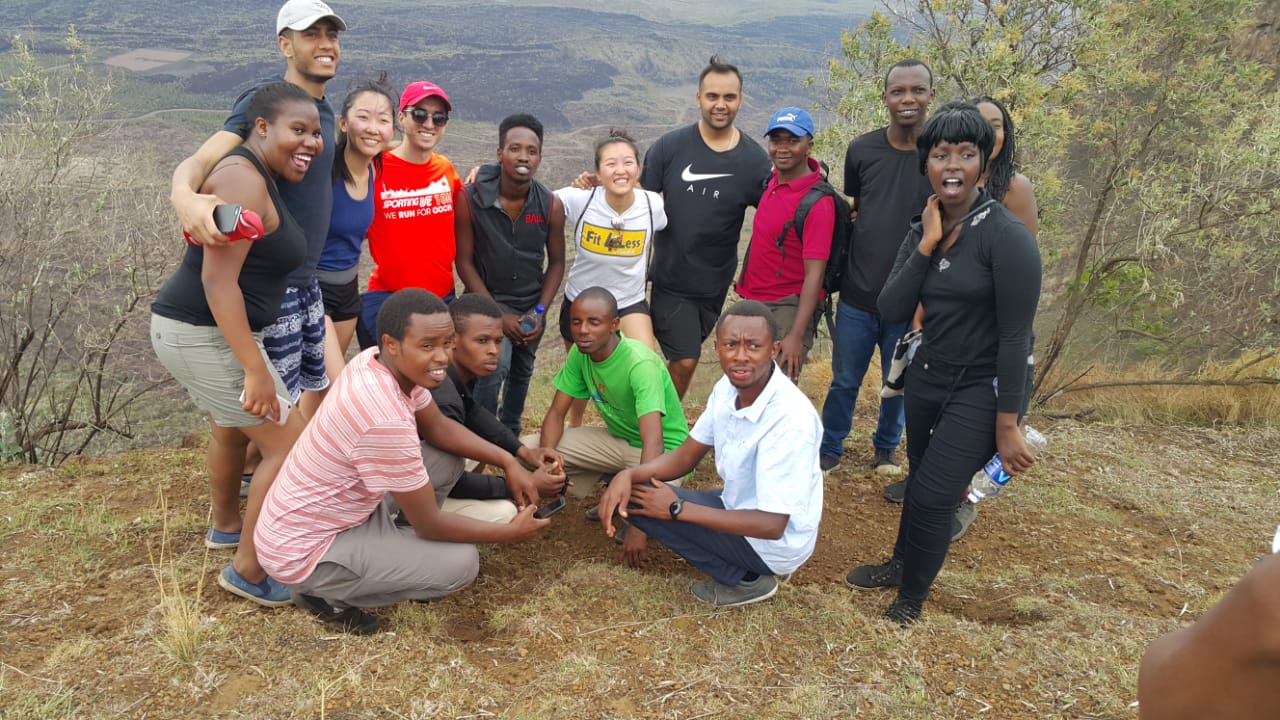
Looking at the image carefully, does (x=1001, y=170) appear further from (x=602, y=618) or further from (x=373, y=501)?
(x=373, y=501)

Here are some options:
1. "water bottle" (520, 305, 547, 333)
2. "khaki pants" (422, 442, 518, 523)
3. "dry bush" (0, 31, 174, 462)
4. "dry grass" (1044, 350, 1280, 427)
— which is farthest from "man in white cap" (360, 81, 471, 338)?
"dry grass" (1044, 350, 1280, 427)

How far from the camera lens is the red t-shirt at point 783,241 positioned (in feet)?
14.0

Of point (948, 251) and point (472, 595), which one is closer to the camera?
point (948, 251)

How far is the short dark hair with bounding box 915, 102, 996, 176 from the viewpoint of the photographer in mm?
2979

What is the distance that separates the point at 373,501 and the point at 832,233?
267 cm

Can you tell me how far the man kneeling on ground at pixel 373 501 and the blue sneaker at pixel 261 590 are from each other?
4.0 inches

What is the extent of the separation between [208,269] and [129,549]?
1.90 m

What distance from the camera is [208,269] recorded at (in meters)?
2.78

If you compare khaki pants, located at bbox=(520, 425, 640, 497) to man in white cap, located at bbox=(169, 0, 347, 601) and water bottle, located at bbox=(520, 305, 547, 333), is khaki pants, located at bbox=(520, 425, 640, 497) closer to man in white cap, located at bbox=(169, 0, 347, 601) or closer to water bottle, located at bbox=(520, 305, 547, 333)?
water bottle, located at bbox=(520, 305, 547, 333)

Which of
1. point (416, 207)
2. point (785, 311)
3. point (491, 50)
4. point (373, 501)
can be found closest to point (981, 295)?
point (785, 311)

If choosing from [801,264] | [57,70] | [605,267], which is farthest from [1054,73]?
[57,70]

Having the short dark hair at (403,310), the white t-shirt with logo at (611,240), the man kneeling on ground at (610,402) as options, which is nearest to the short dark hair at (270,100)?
the short dark hair at (403,310)

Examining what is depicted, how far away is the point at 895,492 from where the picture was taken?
15.8ft

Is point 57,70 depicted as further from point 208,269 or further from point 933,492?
point 933,492
